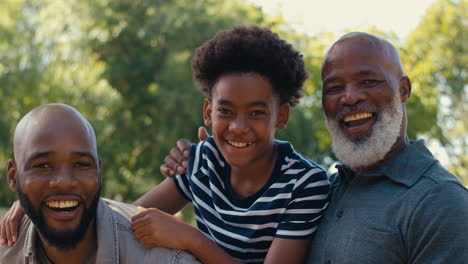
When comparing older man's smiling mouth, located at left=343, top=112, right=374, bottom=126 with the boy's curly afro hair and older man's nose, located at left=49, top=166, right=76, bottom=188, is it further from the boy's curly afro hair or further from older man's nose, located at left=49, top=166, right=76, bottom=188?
older man's nose, located at left=49, top=166, right=76, bottom=188

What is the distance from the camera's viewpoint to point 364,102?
300 centimetres

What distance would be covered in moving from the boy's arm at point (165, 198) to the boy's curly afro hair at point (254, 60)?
0.70 metres

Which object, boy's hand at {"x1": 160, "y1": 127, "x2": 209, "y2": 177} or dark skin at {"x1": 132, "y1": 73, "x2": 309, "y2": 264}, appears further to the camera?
boy's hand at {"x1": 160, "y1": 127, "x2": 209, "y2": 177}

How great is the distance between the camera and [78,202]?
8.98 ft

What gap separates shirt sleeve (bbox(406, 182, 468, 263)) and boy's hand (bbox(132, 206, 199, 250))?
1102 mm

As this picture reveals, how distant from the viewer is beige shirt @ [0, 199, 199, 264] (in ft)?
9.13

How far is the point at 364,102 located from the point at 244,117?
2.16 feet

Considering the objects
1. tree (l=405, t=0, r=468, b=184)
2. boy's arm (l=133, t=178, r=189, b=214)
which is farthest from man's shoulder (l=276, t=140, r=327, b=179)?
tree (l=405, t=0, r=468, b=184)

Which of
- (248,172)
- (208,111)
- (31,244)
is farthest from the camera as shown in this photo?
(208,111)

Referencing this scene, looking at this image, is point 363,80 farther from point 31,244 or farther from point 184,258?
point 31,244

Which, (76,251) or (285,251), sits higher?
(76,251)

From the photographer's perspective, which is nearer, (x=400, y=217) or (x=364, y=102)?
(x=400, y=217)

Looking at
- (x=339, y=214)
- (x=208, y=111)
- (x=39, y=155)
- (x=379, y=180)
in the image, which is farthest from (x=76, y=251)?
(x=379, y=180)

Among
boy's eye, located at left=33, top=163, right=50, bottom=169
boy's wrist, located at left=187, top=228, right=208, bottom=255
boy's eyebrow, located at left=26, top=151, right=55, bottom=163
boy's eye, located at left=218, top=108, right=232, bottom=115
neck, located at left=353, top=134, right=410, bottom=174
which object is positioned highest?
boy's eye, located at left=218, top=108, right=232, bottom=115
